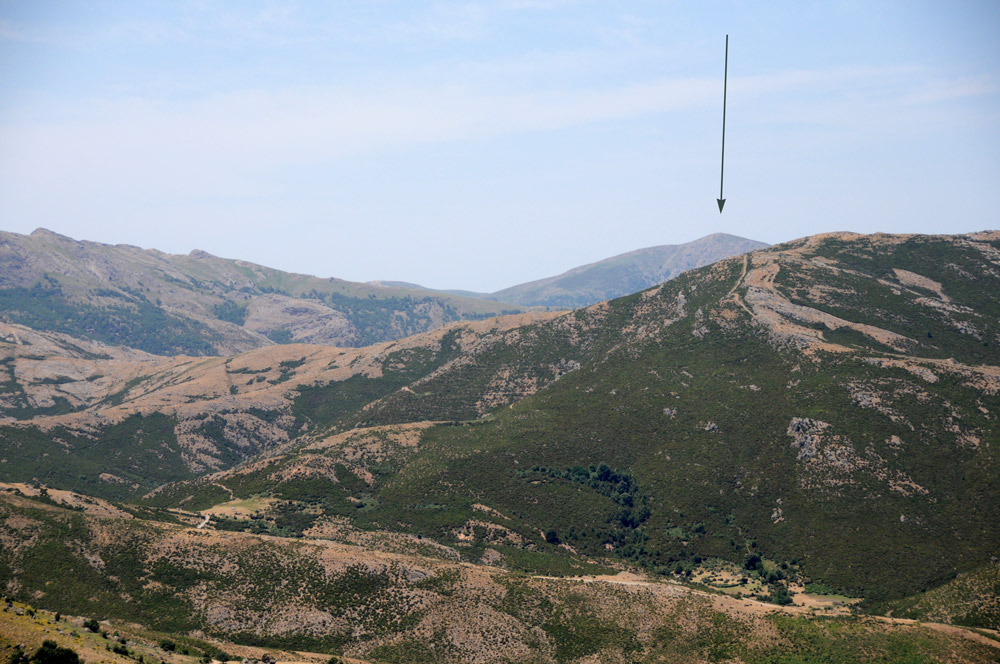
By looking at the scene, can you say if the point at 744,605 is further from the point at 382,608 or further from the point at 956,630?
the point at 382,608

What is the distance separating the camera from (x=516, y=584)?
5261 inches

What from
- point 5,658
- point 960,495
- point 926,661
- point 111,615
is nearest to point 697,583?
point 926,661

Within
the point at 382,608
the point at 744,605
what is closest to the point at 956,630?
the point at 744,605

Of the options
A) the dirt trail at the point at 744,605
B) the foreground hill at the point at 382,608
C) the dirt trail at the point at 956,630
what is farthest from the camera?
the foreground hill at the point at 382,608

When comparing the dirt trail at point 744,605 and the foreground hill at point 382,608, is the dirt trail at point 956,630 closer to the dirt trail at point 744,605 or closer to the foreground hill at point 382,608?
the dirt trail at point 744,605

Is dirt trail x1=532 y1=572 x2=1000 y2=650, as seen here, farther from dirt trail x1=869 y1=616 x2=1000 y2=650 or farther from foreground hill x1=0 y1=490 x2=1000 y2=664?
foreground hill x1=0 y1=490 x2=1000 y2=664

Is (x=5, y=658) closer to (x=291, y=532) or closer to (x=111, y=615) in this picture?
(x=111, y=615)

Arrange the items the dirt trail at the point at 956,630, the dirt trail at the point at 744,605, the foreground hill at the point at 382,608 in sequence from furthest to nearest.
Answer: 1. the foreground hill at the point at 382,608
2. the dirt trail at the point at 744,605
3. the dirt trail at the point at 956,630

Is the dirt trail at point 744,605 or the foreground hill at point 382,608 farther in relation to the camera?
the foreground hill at point 382,608

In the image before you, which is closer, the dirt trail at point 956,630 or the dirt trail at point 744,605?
the dirt trail at point 956,630

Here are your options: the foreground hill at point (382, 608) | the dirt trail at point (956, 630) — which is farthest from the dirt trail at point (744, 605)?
the foreground hill at point (382, 608)

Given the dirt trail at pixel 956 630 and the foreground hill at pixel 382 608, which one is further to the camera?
the foreground hill at pixel 382 608

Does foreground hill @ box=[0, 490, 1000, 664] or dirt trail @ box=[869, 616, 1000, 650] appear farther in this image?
foreground hill @ box=[0, 490, 1000, 664]

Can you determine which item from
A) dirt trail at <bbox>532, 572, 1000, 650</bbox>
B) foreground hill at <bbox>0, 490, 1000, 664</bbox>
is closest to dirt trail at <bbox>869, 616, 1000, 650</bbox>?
dirt trail at <bbox>532, 572, 1000, 650</bbox>
